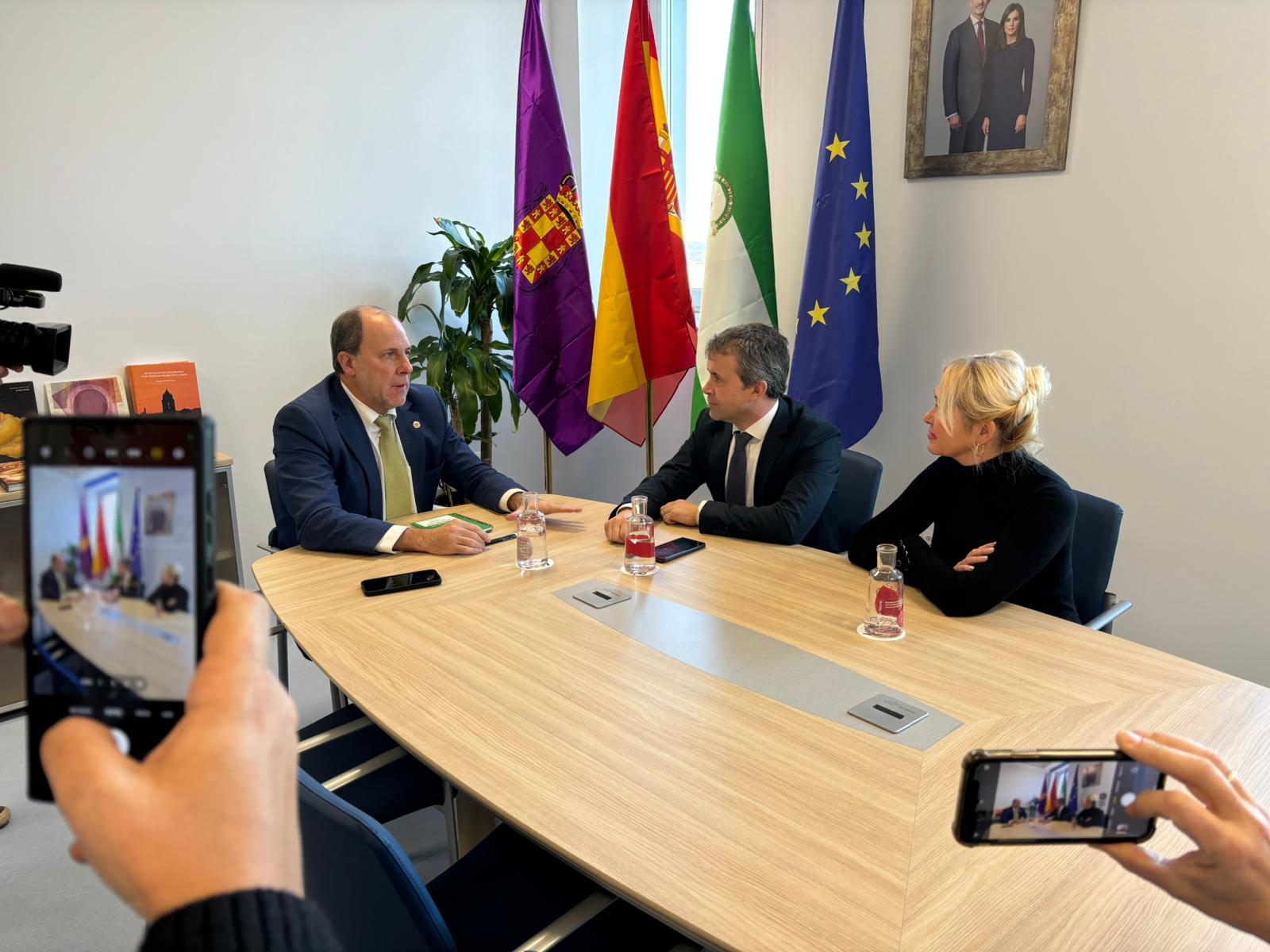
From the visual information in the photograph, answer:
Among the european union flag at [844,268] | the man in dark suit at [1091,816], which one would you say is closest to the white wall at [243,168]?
the european union flag at [844,268]

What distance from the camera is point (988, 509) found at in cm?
212

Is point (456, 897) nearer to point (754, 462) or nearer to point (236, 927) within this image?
point (236, 927)

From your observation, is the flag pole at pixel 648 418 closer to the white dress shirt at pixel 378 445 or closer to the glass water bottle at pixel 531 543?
the white dress shirt at pixel 378 445

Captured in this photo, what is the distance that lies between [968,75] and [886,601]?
87.2 inches

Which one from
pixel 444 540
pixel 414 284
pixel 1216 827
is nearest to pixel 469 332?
pixel 414 284

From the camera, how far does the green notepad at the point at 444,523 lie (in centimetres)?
257

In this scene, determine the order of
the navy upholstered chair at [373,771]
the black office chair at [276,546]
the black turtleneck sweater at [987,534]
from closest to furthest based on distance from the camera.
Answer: the navy upholstered chair at [373,771] < the black turtleneck sweater at [987,534] < the black office chair at [276,546]

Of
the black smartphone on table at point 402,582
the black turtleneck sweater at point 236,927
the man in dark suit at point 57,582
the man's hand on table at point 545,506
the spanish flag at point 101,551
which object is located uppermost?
the spanish flag at point 101,551

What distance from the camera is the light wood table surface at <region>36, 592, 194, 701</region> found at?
22.6 inches

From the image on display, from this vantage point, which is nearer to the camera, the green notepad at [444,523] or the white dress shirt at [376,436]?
the green notepad at [444,523]

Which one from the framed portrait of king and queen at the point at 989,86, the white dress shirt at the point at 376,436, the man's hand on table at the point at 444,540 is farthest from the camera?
the framed portrait of king and queen at the point at 989,86

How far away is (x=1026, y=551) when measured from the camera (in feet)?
6.21

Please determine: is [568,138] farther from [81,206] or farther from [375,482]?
[375,482]

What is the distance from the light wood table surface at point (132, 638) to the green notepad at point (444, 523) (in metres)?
1.89
